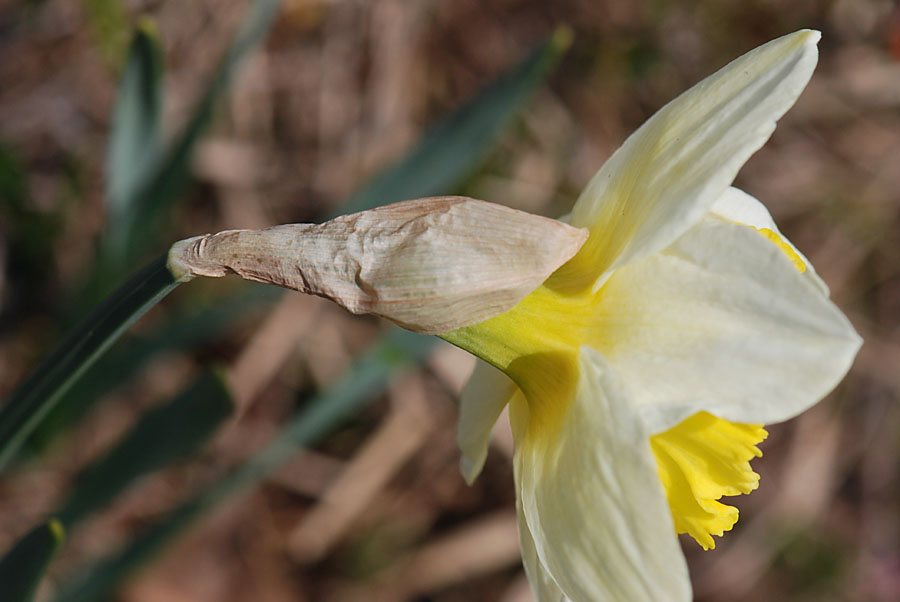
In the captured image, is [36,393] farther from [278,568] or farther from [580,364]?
[278,568]

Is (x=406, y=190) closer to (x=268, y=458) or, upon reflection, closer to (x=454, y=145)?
(x=454, y=145)

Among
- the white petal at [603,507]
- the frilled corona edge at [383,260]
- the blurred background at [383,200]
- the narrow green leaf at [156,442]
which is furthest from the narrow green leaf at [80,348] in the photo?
the blurred background at [383,200]

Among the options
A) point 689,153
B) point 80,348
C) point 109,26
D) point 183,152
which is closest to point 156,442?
point 80,348

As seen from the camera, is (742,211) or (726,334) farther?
(742,211)

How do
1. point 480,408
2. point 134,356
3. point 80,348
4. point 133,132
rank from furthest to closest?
point 134,356 → point 133,132 → point 480,408 → point 80,348

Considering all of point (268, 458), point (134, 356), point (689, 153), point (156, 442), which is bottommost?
point (268, 458)

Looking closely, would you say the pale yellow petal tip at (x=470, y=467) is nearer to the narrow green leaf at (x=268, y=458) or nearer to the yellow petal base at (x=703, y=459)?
the yellow petal base at (x=703, y=459)
